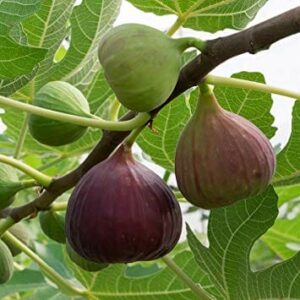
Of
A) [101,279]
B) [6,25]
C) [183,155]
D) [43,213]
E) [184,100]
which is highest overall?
[6,25]

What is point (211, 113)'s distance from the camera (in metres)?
1.06

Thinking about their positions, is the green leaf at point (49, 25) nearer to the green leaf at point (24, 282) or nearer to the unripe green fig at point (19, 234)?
the unripe green fig at point (19, 234)

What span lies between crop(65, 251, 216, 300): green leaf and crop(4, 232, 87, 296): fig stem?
0.03 metres

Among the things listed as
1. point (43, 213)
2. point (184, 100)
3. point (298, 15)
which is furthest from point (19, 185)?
point (298, 15)

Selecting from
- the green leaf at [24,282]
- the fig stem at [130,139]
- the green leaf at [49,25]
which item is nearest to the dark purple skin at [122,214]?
the fig stem at [130,139]

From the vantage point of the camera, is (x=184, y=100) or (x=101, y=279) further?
(x=101, y=279)

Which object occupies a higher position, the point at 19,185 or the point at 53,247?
the point at 19,185

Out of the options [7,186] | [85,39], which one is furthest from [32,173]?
[85,39]

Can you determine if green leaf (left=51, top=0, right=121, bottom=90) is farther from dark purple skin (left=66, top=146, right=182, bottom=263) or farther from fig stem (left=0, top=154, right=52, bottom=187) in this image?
dark purple skin (left=66, top=146, right=182, bottom=263)

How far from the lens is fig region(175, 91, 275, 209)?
3.34 feet

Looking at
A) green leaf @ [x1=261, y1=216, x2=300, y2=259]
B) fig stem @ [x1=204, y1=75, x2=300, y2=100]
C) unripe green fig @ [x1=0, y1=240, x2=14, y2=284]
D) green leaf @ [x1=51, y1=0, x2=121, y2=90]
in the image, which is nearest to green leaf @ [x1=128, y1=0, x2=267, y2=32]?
green leaf @ [x1=51, y1=0, x2=121, y2=90]

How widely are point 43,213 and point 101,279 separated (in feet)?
0.97

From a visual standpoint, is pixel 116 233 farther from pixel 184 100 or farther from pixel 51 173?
pixel 51 173

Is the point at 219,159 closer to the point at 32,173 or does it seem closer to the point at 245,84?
the point at 245,84
